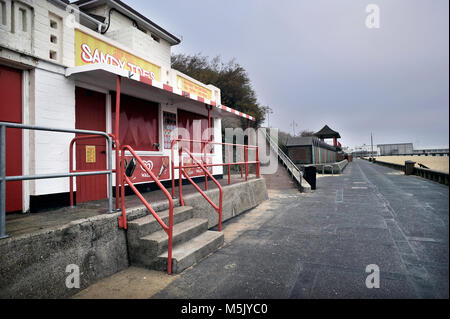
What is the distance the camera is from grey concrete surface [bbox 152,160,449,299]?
2.54 m

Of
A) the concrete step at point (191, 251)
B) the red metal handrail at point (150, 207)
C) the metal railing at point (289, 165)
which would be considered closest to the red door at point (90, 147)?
the red metal handrail at point (150, 207)

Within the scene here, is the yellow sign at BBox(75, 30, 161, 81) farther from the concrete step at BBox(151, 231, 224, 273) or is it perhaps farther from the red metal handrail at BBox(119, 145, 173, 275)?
the concrete step at BBox(151, 231, 224, 273)

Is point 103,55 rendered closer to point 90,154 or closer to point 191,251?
point 90,154

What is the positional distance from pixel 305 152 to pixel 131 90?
50.3ft

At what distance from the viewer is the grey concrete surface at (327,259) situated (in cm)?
254

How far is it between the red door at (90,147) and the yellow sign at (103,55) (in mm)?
641

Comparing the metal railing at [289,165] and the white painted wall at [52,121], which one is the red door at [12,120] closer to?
the white painted wall at [52,121]

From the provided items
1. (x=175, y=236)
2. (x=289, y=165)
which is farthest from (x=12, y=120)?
(x=289, y=165)

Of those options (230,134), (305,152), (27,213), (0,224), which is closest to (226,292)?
(0,224)

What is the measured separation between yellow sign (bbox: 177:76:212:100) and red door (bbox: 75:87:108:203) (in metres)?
2.94

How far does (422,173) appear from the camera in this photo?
1548cm

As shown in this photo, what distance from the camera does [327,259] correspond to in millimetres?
3342

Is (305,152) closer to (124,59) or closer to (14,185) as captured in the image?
(124,59)

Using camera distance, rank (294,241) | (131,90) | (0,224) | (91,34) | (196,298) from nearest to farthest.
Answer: (0,224) < (196,298) < (294,241) < (91,34) < (131,90)
